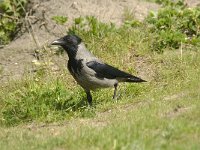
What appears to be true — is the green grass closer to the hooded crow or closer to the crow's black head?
the hooded crow

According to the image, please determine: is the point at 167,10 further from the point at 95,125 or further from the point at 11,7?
the point at 95,125

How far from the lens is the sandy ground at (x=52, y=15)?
11.8 metres

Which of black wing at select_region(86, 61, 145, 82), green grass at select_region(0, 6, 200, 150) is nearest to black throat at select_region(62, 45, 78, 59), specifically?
black wing at select_region(86, 61, 145, 82)

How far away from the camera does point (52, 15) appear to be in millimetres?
12578

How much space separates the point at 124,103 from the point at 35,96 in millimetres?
1490

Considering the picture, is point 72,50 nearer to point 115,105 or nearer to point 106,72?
point 106,72

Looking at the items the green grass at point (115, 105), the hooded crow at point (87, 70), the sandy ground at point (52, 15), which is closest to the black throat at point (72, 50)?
the hooded crow at point (87, 70)

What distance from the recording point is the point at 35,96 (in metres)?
9.25

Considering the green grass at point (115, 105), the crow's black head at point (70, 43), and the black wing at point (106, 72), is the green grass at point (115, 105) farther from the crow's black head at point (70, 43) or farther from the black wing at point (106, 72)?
the crow's black head at point (70, 43)

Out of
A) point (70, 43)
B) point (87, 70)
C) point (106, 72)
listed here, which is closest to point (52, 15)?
point (70, 43)

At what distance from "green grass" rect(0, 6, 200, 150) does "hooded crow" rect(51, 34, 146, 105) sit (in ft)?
1.07

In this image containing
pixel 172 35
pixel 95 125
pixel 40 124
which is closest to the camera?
pixel 95 125

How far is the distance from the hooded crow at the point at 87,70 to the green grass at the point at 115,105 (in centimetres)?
33

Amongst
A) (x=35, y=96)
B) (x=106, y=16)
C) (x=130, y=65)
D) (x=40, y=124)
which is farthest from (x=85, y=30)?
(x=40, y=124)
